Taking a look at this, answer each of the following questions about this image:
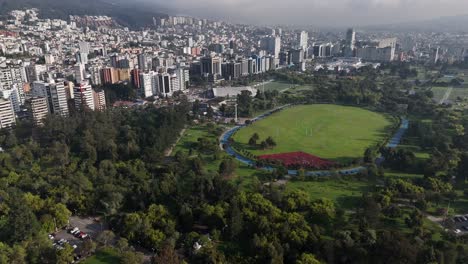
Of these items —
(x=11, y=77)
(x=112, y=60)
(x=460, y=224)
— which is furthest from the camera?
(x=112, y=60)

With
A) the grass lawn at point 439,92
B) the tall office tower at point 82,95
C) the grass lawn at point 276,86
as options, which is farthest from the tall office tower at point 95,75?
the grass lawn at point 439,92

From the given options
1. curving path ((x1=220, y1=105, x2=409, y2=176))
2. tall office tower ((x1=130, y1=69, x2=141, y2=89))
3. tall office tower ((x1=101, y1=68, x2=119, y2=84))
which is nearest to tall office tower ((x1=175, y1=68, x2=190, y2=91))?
tall office tower ((x1=130, y1=69, x2=141, y2=89))

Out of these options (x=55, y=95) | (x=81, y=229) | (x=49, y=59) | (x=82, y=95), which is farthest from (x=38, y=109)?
(x=49, y=59)

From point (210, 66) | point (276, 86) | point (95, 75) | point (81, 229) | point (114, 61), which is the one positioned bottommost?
point (81, 229)

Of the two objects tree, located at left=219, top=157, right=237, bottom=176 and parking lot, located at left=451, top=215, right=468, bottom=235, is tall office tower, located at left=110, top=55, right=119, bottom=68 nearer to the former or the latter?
tree, located at left=219, top=157, right=237, bottom=176

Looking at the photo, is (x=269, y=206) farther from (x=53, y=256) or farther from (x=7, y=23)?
(x=7, y=23)

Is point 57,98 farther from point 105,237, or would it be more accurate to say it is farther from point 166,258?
point 166,258
